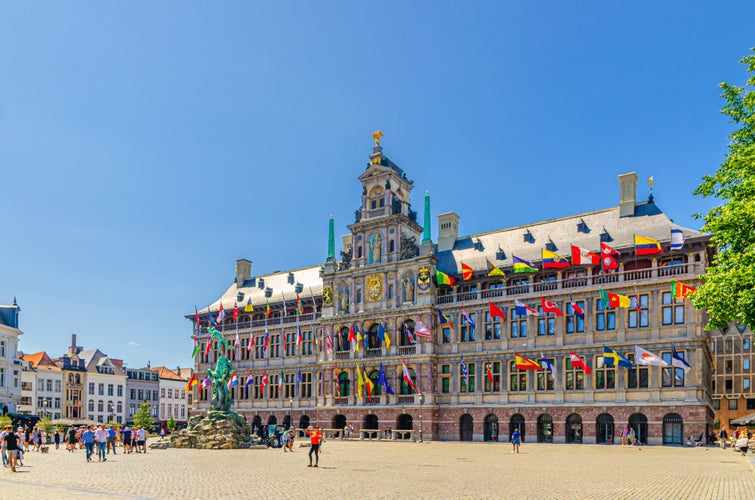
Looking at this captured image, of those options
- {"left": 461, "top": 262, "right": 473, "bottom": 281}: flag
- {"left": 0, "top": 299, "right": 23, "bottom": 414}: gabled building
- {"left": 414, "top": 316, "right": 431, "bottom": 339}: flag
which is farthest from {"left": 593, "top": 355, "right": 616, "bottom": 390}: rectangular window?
{"left": 0, "top": 299, "right": 23, "bottom": 414}: gabled building

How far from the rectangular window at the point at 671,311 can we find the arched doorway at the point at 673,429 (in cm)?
682

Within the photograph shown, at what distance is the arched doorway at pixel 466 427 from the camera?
6372 cm

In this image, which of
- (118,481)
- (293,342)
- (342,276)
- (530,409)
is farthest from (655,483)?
(293,342)

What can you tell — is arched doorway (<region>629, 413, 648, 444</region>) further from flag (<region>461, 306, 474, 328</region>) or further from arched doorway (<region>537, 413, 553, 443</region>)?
flag (<region>461, 306, 474, 328</region>)

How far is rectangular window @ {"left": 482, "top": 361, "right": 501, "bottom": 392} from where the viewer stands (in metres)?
62.3

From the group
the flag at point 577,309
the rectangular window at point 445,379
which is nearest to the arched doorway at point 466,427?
the rectangular window at point 445,379

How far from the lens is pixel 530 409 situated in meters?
59.8

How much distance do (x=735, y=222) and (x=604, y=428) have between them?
34079 millimetres

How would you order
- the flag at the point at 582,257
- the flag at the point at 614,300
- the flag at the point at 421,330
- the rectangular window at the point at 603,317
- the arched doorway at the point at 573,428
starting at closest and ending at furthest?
1. the flag at the point at 614,300
2. the flag at the point at 582,257
3. the rectangular window at the point at 603,317
4. the arched doorway at the point at 573,428
5. the flag at the point at 421,330

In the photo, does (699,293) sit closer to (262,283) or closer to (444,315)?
(444,315)

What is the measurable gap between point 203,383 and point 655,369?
159ft

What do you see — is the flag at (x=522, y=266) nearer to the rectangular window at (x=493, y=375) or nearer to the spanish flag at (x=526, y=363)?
the spanish flag at (x=526, y=363)

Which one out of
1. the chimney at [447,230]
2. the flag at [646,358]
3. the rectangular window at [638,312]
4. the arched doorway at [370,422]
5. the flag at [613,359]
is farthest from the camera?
the chimney at [447,230]

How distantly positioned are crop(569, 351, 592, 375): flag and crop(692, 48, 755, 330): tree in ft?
88.5
